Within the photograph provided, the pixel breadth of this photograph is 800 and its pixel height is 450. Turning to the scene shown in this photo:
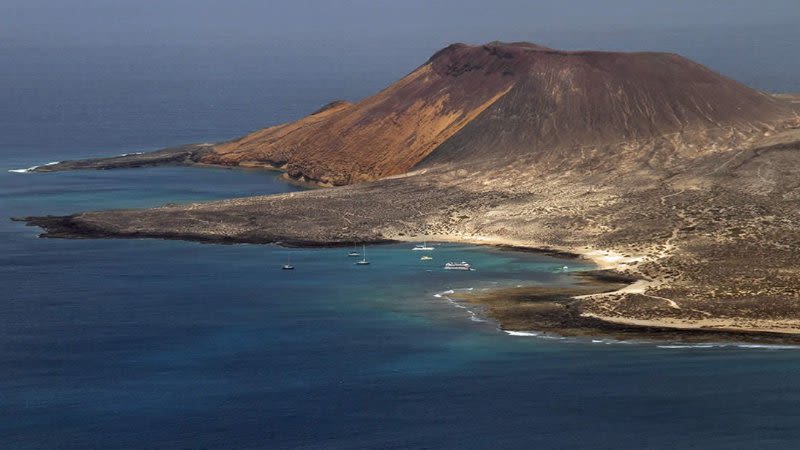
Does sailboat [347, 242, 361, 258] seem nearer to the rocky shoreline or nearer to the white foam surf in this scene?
the rocky shoreline

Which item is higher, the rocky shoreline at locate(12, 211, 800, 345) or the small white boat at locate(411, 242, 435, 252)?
the small white boat at locate(411, 242, 435, 252)

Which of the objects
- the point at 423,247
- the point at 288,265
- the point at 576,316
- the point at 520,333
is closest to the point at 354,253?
the point at 423,247

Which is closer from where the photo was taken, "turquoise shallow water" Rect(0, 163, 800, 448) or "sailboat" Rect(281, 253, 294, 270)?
"turquoise shallow water" Rect(0, 163, 800, 448)

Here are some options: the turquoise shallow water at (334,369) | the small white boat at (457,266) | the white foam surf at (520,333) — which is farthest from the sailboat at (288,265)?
the white foam surf at (520,333)

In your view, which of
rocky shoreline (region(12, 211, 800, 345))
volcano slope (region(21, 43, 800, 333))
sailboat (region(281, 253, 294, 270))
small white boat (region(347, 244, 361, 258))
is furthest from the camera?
small white boat (region(347, 244, 361, 258))

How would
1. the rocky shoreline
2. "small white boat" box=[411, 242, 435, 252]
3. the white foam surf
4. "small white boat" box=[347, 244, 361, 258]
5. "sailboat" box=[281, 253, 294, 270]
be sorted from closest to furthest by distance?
the rocky shoreline
the white foam surf
"sailboat" box=[281, 253, 294, 270]
"small white boat" box=[347, 244, 361, 258]
"small white boat" box=[411, 242, 435, 252]

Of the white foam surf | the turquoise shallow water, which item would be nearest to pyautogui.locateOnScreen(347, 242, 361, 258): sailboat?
the turquoise shallow water

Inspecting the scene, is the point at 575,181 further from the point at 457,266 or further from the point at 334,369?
the point at 334,369

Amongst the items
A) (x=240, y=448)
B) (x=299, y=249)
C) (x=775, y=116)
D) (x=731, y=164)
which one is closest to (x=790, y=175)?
(x=731, y=164)

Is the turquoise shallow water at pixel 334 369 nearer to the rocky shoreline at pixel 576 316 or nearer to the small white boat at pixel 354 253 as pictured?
the rocky shoreline at pixel 576 316
